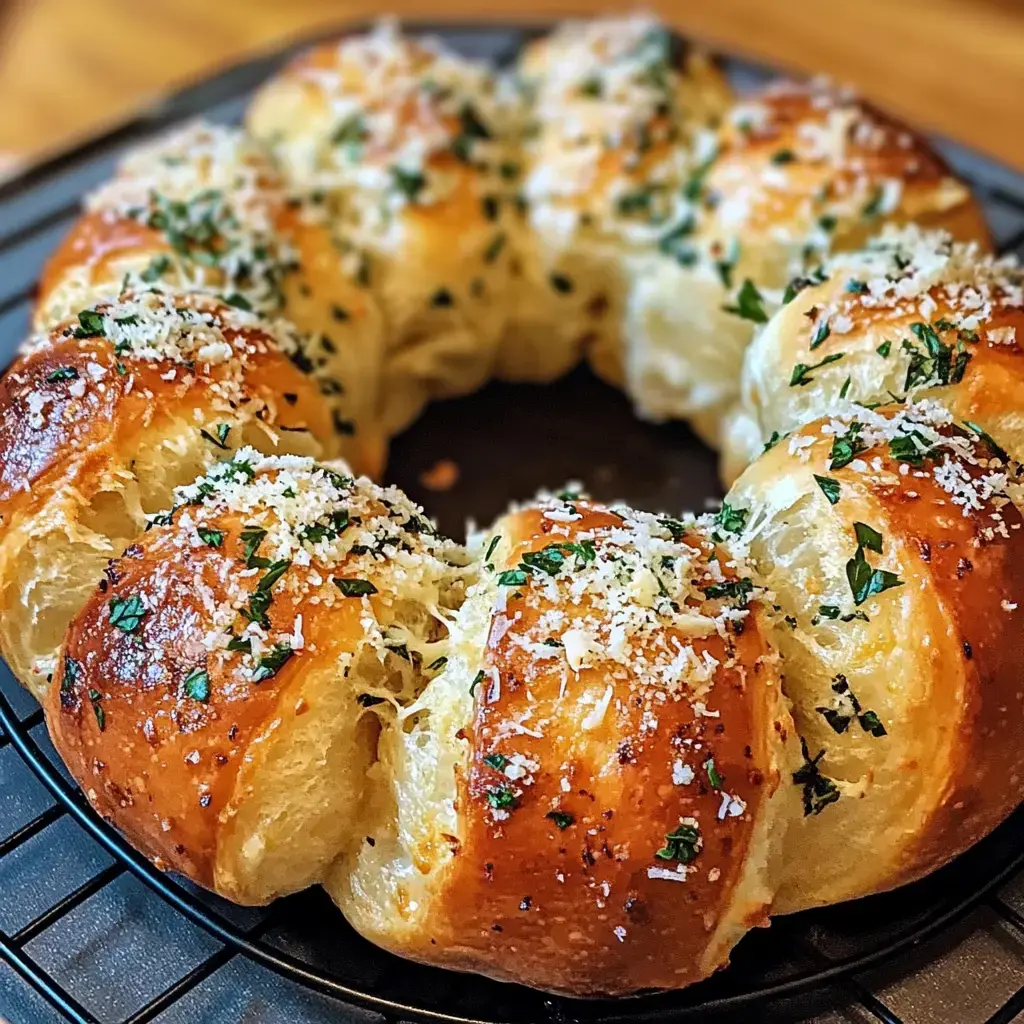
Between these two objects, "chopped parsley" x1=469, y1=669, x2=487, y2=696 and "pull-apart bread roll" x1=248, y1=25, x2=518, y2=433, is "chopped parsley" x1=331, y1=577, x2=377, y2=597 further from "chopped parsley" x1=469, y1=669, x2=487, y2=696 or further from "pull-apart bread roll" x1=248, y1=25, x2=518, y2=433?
"pull-apart bread roll" x1=248, y1=25, x2=518, y2=433

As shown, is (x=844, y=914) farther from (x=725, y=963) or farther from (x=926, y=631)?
(x=926, y=631)

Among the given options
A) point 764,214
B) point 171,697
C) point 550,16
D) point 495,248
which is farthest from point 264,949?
point 550,16

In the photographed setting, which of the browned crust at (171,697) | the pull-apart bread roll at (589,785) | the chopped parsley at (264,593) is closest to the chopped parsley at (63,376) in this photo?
the browned crust at (171,697)

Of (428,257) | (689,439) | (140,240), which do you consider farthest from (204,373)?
(689,439)

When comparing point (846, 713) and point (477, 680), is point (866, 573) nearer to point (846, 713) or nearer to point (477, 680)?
point (846, 713)

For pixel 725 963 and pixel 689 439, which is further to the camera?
pixel 689 439

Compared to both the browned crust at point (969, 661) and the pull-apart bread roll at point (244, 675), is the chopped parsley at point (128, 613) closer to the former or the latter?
the pull-apart bread roll at point (244, 675)
